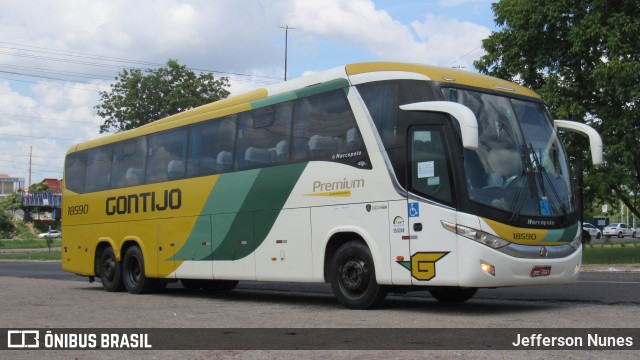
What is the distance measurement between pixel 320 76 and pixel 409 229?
3.14 meters

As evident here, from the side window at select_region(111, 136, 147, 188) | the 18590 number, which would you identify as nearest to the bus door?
the side window at select_region(111, 136, 147, 188)

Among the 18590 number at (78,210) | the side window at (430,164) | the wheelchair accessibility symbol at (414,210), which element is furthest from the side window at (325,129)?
the 18590 number at (78,210)

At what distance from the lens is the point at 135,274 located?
55.1 ft

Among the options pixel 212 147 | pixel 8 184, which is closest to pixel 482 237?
pixel 212 147

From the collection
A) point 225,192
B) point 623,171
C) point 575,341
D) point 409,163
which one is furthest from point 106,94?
point 575,341

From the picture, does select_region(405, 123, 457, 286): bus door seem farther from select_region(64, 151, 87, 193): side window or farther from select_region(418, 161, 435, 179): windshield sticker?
select_region(64, 151, 87, 193): side window

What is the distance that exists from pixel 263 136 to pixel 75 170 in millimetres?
8028

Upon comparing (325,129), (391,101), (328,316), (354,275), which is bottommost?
(328,316)

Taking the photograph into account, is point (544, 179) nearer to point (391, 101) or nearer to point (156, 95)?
point (391, 101)

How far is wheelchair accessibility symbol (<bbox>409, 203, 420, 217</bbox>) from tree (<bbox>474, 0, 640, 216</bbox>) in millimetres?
14663

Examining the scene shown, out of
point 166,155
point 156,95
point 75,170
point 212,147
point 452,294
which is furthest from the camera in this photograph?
point 156,95

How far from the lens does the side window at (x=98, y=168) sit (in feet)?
58.3

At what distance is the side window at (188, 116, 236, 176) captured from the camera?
13828mm

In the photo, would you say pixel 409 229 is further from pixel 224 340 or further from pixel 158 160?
pixel 158 160
